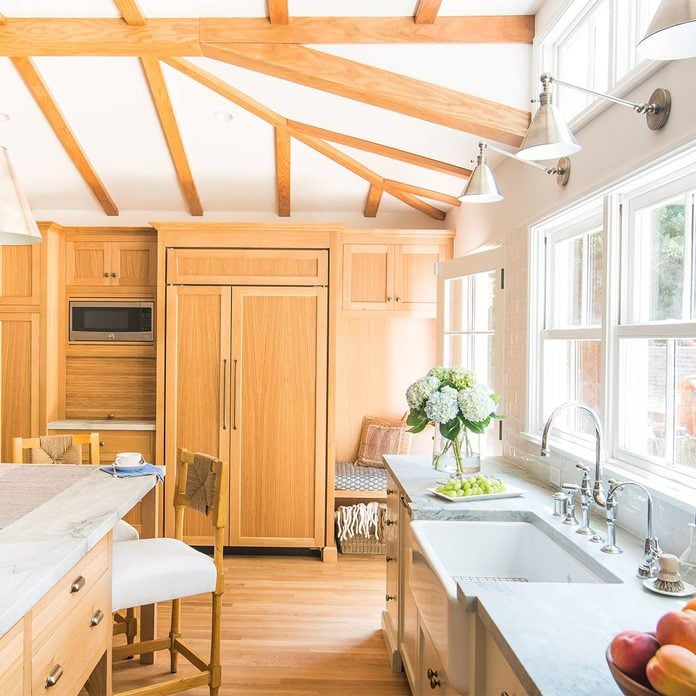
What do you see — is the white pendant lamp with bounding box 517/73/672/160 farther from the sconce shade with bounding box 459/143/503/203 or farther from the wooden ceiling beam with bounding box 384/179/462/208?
the wooden ceiling beam with bounding box 384/179/462/208

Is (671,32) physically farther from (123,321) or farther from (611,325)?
(123,321)

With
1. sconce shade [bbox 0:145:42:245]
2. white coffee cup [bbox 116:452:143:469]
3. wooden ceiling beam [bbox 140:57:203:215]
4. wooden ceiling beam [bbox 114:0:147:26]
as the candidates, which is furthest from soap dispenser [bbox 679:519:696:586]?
wooden ceiling beam [bbox 140:57:203:215]

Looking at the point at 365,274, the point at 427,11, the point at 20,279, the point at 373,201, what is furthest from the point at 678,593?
the point at 20,279

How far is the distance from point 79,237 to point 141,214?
1.96 feet

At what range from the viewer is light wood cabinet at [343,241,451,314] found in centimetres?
457

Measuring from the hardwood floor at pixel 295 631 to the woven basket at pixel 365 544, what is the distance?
0.07 m

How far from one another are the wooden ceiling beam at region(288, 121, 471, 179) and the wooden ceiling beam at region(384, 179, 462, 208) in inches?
21.1

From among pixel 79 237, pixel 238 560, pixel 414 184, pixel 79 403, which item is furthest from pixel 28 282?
pixel 414 184

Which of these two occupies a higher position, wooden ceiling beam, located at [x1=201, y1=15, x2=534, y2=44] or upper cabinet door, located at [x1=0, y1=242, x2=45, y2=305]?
wooden ceiling beam, located at [x1=201, y1=15, x2=534, y2=44]

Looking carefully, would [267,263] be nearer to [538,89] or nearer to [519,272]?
[519,272]

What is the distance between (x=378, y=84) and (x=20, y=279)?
9.41 ft

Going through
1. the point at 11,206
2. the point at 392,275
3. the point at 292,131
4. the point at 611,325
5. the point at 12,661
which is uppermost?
the point at 292,131

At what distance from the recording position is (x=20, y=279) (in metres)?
4.36

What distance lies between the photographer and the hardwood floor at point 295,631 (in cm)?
272
